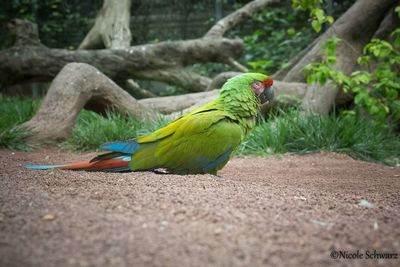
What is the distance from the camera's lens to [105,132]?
4.58 meters

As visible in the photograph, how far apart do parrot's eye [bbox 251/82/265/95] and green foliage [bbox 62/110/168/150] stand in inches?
81.3

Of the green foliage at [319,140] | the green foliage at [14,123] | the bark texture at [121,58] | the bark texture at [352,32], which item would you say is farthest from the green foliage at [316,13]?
the green foliage at [14,123]

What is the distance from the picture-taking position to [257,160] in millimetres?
3957

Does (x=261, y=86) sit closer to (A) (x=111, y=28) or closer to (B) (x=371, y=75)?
(B) (x=371, y=75)

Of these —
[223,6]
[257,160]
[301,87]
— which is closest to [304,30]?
[223,6]

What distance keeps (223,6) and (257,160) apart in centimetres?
549

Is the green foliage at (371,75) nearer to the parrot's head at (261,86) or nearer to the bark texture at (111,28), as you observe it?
the parrot's head at (261,86)

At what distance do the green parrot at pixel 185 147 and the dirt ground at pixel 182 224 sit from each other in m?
0.37

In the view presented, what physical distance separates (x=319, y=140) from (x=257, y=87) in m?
1.95

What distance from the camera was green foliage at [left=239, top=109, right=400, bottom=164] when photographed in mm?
4316

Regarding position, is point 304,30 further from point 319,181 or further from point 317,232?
point 317,232

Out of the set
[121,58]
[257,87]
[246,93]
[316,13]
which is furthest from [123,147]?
[121,58]

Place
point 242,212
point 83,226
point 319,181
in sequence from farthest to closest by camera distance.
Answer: point 319,181
point 242,212
point 83,226

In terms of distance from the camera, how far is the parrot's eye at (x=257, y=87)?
8.77 feet
